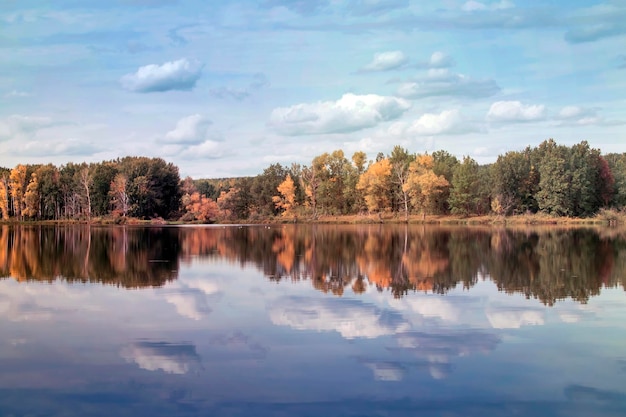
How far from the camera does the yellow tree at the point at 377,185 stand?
85.7 metres

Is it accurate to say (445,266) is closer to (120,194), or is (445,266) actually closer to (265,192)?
(265,192)

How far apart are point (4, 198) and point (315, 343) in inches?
4330

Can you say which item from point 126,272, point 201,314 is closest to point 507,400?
point 201,314

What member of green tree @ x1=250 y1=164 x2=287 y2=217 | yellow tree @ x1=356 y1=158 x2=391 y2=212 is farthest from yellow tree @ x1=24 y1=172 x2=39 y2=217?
yellow tree @ x1=356 y1=158 x2=391 y2=212

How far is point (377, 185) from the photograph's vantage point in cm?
8581

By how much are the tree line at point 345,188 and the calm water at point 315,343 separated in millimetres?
58477

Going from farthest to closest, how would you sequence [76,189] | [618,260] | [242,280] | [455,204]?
[76,189]
[455,204]
[618,260]
[242,280]

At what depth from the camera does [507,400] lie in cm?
797

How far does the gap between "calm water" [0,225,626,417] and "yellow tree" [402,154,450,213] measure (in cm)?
5968

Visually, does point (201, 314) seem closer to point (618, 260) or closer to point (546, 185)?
point (618, 260)

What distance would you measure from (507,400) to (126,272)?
18.4 metres

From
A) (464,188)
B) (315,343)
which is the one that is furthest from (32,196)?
(315,343)

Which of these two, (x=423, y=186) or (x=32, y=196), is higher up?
(x=32, y=196)

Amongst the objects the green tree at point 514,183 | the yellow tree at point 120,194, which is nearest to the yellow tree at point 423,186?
the green tree at point 514,183
